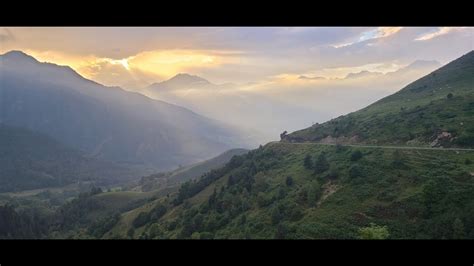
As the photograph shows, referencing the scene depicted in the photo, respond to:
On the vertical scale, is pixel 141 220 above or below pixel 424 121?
below

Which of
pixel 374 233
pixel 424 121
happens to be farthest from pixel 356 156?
pixel 374 233

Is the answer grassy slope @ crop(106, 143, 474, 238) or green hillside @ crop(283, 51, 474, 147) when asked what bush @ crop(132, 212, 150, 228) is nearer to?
grassy slope @ crop(106, 143, 474, 238)

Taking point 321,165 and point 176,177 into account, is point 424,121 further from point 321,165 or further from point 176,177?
point 176,177

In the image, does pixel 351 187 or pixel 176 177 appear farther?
pixel 176 177

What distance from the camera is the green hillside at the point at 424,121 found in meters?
52.2

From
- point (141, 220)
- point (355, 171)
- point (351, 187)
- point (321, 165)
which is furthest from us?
point (141, 220)

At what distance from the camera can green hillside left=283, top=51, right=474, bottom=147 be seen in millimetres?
52188

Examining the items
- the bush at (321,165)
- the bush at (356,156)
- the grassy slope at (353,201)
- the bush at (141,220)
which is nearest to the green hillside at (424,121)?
the grassy slope at (353,201)

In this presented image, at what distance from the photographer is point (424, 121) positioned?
58.2m

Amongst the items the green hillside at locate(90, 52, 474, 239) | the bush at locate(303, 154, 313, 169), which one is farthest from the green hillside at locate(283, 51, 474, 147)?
the bush at locate(303, 154, 313, 169)

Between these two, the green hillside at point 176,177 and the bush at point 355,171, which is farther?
the green hillside at point 176,177

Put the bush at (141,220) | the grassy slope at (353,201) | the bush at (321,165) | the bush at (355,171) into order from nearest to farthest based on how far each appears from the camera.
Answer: the grassy slope at (353,201) < the bush at (355,171) < the bush at (321,165) < the bush at (141,220)

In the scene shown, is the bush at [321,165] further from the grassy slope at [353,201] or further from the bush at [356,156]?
the bush at [356,156]

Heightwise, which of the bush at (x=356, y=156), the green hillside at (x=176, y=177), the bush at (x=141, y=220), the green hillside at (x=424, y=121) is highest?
the green hillside at (x=424, y=121)
